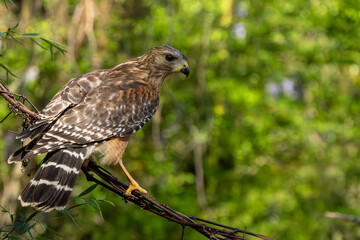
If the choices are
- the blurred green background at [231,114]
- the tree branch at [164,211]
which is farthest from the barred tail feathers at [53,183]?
the blurred green background at [231,114]

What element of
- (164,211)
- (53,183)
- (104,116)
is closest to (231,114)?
(104,116)

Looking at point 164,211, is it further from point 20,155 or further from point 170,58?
point 170,58

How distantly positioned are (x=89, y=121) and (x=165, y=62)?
2.67 feet

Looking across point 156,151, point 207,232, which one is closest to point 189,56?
point 156,151

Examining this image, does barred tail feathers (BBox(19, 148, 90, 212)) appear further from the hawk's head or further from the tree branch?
the hawk's head

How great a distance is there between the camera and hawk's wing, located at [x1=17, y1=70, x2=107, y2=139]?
269 centimetres

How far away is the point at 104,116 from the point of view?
10.8 feet

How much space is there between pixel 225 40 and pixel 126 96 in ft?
15.1

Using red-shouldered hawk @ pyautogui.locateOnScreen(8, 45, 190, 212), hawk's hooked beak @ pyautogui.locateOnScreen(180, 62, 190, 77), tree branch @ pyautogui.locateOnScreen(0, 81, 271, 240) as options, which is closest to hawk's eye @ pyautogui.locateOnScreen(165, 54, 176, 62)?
red-shouldered hawk @ pyautogui.locateOnScreen(8, 45, 190, 212)

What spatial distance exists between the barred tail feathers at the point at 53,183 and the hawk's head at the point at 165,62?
3.48ft

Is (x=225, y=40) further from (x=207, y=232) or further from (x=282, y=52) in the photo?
(x=207, y=232)

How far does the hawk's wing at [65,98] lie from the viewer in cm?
269

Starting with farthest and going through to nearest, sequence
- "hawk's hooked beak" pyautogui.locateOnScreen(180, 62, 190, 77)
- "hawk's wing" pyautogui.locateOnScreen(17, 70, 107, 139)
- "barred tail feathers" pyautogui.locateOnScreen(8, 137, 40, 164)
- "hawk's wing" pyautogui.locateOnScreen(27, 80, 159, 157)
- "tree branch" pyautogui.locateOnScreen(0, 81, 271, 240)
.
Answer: "hawk's hooked beak" pyautogui.locateOnScreen(180, 62, 190, 77), "hawk's wing" pyautogui.locateOnScreen(27, 80, 159, 157), "hawk's wing" pyautogui.locateOnScreen(17, 70, 107, 139), "barred tail feathers" pyautogui.locateOnScreen(8, 137, 40, 164), "tree branch" pyautogui.locateOnScreen(0, 81, 271, 240)

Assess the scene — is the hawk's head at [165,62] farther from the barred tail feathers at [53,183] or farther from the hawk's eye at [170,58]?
the barred tail feathers at [53,183]
